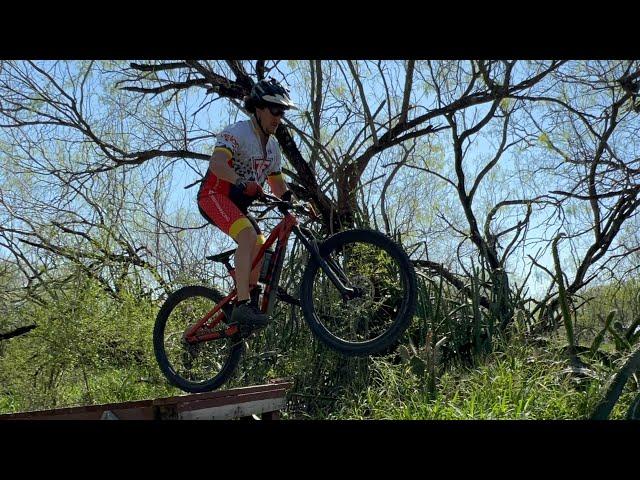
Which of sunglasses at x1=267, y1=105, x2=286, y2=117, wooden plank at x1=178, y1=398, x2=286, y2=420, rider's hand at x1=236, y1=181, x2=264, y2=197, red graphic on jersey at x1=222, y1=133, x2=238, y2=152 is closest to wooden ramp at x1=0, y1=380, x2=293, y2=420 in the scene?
wooden plank at x1=178, y1=398, x2=286, y2=420

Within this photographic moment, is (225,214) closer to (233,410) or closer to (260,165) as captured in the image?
(260,165)

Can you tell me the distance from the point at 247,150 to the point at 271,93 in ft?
1.40

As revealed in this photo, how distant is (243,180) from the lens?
15.7 ft

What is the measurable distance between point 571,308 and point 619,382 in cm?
302

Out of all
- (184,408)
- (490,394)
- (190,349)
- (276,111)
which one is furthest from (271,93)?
(490,394)

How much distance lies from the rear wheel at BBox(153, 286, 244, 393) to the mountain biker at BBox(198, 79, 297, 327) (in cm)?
40

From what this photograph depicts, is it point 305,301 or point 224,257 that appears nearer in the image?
point 305,301

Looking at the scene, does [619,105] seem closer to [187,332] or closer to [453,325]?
[453,325]

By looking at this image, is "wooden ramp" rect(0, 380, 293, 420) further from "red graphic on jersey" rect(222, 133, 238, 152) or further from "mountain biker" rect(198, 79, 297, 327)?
"red graphic on jersey" rect(222, 133, 238, 152)

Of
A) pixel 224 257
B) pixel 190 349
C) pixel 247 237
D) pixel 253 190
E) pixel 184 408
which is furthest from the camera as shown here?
pixel 190 349

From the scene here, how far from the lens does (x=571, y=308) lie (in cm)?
895

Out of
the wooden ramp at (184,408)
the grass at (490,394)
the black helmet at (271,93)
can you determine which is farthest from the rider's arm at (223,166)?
the grass at (490,394)

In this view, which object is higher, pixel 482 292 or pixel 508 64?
pixel 508 64
